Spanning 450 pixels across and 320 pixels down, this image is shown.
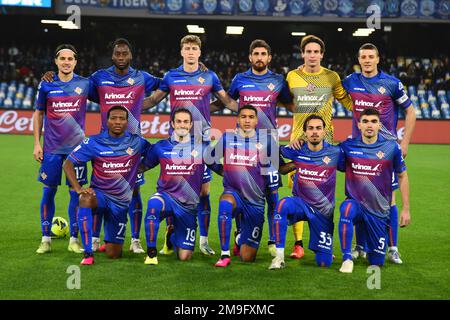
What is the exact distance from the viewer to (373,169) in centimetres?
709

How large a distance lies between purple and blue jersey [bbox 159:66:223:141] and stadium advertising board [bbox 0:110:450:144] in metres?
14.1

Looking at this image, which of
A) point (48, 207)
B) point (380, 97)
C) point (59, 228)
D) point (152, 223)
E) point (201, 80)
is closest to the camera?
point (152, 223)

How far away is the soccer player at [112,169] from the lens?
7.29 m

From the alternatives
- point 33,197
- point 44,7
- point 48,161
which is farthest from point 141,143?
point 44,7

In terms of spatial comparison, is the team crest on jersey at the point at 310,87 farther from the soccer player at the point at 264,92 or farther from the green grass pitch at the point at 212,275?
the green grass pitch at the point at 212,275

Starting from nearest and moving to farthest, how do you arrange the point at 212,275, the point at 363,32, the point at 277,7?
the point at 212,275 < the point at 277,7 < the point at 363,32

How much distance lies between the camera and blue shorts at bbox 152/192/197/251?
7266 millimetres

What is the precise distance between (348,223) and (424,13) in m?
18.2

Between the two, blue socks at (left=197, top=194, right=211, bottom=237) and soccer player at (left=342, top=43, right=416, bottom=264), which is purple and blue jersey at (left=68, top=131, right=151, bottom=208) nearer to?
blue socks at (left=197, top=194, right=211, bottom=237)

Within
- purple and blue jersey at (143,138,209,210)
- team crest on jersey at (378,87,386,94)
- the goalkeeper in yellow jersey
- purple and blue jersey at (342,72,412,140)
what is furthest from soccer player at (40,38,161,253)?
team crest on jersey at (378,87,386,94)

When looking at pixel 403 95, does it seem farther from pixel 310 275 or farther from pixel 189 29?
pixel 189 29

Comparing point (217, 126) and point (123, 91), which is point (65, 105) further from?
point (217, 126)

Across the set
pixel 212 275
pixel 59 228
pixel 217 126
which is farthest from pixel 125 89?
pixel 217 126

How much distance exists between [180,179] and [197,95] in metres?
1.01
